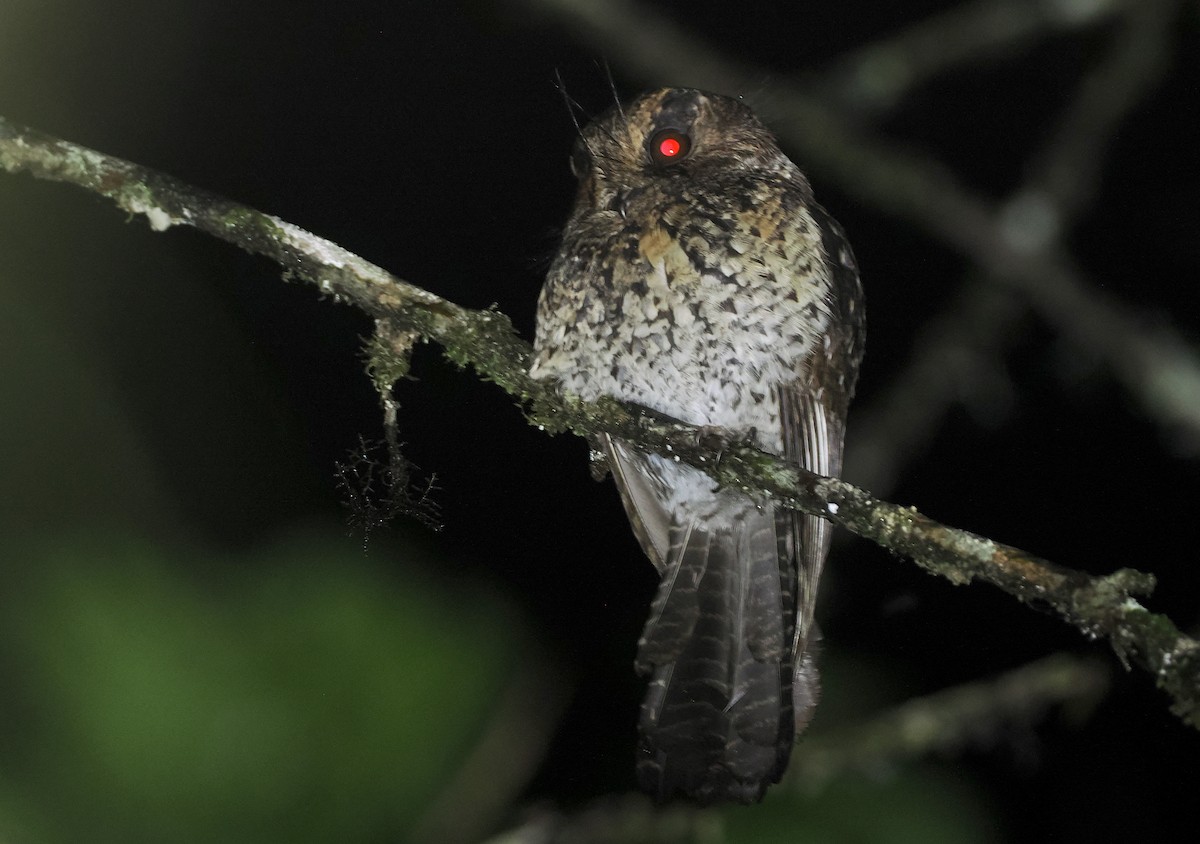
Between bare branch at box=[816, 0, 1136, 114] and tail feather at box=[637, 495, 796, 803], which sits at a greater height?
bare branch at box=[816, 0, 1136, 114]

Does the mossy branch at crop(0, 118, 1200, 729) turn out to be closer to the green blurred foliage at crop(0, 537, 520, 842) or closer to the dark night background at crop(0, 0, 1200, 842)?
the dark night background at crop(0, 0, 1200, 842)

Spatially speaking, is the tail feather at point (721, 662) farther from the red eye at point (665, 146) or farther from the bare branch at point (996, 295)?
the red eye at point (665, 146)

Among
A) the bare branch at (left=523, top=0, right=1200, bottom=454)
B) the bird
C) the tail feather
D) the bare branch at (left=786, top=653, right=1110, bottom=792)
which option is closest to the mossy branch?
the bird

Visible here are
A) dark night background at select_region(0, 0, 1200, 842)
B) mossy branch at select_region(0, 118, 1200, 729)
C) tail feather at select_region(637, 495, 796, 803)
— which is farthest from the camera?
tail feather at select_region(637, 495, 796, 803)

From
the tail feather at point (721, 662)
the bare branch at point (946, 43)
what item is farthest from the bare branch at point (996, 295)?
the tail feather at point (721, 662)

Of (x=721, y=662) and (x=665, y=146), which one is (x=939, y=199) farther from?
(x=721, y=662)

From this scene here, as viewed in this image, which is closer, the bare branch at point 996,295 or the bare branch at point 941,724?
the bare branch at point 941,724

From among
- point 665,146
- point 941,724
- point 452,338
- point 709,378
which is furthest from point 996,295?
point 452,338
